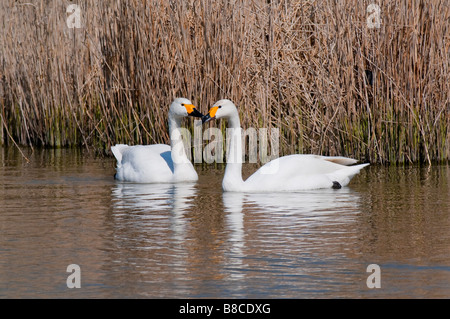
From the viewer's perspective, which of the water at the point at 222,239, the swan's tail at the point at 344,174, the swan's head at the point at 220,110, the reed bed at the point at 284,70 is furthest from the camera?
the reed bed at the point at 284,70

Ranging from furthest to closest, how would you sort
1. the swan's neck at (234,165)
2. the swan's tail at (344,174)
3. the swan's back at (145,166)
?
the swan's back at (145,166) < the swan's tail at (344,174) < the swan's neck at (234,165)

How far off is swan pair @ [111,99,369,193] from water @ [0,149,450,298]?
18 centimetres

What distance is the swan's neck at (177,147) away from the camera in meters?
11.4

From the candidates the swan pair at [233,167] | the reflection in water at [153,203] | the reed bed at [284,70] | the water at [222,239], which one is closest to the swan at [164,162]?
the swan pair at [233,167]

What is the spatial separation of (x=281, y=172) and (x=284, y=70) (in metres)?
3.44

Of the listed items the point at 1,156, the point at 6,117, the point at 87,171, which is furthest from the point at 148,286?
the point at 6,117

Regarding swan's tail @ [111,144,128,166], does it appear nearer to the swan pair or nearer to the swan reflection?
the swan pair

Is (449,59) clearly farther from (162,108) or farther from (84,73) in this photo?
(84,73)

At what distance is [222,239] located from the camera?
24.6 feet

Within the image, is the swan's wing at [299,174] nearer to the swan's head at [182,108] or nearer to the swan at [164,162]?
the swan at [164,162]

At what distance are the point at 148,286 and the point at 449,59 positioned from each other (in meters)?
7.05

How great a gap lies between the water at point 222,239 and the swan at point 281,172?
0.15 meters

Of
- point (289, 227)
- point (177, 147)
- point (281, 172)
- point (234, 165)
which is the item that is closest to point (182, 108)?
point (177, 147)
